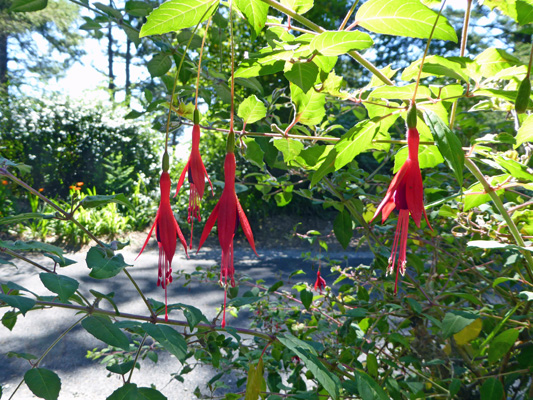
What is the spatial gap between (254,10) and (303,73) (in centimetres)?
9

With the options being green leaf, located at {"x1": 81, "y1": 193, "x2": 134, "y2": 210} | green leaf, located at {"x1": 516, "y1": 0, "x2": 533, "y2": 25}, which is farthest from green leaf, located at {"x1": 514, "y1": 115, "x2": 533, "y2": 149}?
green leaf, located at {"x1": 81, "y1": 193, "x2": 134, "y2": 210}

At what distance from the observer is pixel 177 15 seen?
1.33ft

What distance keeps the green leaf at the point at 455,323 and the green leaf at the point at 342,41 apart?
47 cm

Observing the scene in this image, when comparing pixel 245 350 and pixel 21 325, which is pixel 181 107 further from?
pixel 21 325

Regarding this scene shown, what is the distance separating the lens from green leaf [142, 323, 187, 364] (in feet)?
1.42

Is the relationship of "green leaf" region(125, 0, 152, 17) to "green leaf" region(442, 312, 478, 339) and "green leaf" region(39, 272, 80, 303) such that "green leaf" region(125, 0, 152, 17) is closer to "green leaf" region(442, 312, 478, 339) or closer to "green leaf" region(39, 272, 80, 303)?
"green leaf" region(39, 272, 80, 303)

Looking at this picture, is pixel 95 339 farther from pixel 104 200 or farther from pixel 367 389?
pixel 367 389

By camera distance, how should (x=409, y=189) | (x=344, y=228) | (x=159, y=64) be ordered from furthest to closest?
(x=344, y=228)
(x=159, y=64)
(x=409, y=189)

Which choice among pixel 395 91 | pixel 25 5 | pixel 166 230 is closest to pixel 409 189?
pixel 395 91

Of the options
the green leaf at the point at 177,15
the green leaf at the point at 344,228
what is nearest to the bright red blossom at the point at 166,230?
the green leaf at the point at 177,15

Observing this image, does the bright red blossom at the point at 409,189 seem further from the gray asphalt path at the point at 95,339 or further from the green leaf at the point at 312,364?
the gray asphalt path at the point at 95,339

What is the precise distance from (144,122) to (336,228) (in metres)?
5.93

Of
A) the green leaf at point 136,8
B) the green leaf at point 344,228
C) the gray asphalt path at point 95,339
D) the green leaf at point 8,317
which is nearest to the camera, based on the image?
the green leaf at point 8,317

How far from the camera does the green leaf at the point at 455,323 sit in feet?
2.04
